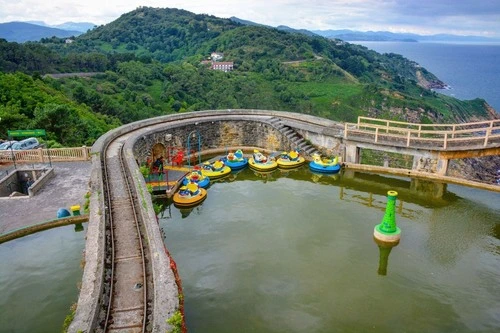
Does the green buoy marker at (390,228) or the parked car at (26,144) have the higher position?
the parked car at (26,144)

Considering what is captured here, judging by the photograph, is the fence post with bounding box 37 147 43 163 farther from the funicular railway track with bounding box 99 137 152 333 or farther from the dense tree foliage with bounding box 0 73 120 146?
the funicular railway track with bounding box 99 137 152 333

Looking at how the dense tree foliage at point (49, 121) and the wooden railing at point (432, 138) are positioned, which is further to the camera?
the dense tree foliage at point (49, 121)

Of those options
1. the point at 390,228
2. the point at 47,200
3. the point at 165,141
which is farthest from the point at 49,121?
the point at 390,228

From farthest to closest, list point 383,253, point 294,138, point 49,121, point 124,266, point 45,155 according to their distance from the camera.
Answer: point 49,121 → point 294,138 → point 45,155 → point 383,253 → point 124,266

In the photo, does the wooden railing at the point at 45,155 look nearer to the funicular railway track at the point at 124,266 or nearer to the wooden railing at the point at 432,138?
the funicular railway track at the point at 124,266

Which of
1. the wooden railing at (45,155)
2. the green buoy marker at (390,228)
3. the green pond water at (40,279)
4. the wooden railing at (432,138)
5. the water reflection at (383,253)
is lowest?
the water reflection at (383,253)

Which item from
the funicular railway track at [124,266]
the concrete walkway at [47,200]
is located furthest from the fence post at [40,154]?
the funicular railway track at [124,266]

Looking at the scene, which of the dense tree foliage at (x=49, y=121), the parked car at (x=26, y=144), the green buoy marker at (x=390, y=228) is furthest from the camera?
the dense tree foliage at (x=49, y=121)

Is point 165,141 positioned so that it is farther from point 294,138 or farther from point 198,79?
point 198,79

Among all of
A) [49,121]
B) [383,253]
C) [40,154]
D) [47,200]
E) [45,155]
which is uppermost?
[49,121]
